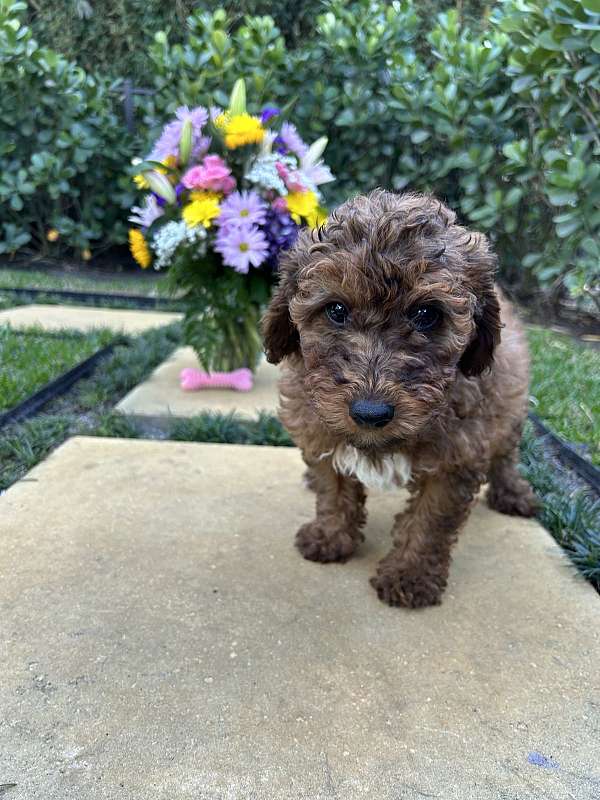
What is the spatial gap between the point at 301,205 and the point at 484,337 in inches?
91.4

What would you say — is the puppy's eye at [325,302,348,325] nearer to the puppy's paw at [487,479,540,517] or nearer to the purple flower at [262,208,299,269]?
the puppy's paw at [487,479,540,517]

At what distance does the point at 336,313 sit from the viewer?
7.27ft

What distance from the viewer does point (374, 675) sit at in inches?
86.5

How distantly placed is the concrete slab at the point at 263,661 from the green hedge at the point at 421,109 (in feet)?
12.6

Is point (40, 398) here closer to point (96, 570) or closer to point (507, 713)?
point (96, 570)

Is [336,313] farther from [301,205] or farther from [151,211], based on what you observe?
[151,211]

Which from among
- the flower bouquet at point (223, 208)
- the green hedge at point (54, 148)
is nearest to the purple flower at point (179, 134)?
the flower bouquet at point (223, 208)

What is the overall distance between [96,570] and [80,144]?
792 centimetres

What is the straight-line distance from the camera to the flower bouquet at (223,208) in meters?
4.19

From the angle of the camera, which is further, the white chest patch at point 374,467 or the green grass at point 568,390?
the green grass at point 568,390

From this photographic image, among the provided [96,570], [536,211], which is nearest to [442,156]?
[536,211]

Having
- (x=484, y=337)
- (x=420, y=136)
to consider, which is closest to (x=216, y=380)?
(x=484, y=337)

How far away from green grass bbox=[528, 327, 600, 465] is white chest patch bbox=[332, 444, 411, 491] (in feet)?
6.35

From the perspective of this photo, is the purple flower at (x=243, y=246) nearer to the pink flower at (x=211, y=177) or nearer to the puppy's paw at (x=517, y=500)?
the pink flower at (x=211, y=177)
